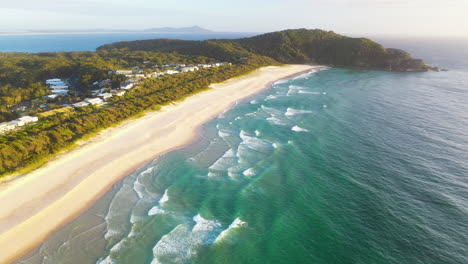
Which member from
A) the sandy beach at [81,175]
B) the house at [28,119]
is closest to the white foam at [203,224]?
the sandy beach at [81,175]

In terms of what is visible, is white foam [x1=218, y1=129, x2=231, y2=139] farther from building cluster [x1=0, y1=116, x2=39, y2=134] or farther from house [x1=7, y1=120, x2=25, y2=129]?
house [x1=7, y1=120, x2=25, y2=129]

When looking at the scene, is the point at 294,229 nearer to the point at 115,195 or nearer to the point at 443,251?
the point at 443,251

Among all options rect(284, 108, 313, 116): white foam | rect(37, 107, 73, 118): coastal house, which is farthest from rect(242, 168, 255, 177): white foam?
rect(37, 107, 73, 118): coastal house

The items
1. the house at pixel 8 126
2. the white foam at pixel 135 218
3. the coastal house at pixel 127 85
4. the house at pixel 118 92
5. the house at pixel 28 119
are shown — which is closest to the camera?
the white foam at pixel 135 218

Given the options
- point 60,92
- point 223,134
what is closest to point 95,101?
point 60,92

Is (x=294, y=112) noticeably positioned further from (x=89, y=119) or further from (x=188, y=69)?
(x=188, y=69)

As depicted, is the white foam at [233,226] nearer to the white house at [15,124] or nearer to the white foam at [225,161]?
the white foam at [225,161]
